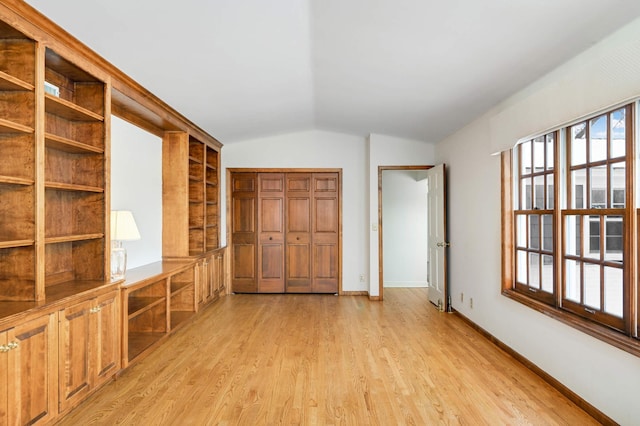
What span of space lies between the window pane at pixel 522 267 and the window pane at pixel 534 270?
9 centimetres

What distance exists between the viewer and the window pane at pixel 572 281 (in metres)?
2.86

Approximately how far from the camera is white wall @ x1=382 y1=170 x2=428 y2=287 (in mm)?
7090

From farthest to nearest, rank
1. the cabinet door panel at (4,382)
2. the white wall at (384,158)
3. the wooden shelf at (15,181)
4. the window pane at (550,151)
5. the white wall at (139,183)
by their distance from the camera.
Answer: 1. the white wall at (384,158)
2. the white wall at (139,183)
3. the window pane at (550,151)
4. the wooden shelf at (15,181)
5. the cabinet door panel at (4,382)

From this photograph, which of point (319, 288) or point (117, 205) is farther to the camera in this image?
point (319, 288)

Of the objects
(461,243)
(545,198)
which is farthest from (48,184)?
(461,243)

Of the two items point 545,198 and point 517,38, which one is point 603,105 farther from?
point 545,198

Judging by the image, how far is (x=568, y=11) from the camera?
7.06ft

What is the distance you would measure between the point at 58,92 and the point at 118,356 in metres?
2.00

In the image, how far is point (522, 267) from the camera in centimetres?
363

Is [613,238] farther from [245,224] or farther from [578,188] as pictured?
[245,224]

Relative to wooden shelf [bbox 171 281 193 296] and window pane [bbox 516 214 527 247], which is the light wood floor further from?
window pane [bbox 516 214 527 247]

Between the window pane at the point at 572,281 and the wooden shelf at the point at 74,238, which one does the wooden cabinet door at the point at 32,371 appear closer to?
the wooden shelf at the point at 74,238

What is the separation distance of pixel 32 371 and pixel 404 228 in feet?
19.3

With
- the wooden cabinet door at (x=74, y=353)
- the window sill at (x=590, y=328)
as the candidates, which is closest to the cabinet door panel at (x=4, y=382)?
the wooden cabinet door at (x=74, y=353)
